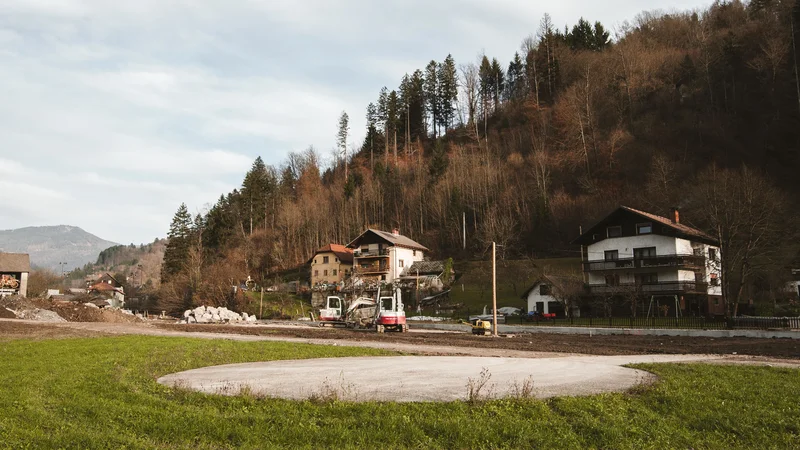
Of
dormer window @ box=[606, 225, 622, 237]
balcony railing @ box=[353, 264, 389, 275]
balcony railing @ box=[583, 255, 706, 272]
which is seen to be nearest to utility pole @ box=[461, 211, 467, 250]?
balcony railing @ box=[353, 264, 389, 275]

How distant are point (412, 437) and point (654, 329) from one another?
2995cm

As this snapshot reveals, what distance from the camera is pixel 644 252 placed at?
5269 centimetres

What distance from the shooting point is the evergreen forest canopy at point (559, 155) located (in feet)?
225

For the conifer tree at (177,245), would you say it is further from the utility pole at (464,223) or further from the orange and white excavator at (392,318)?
the orange and white excavator at (392,318)

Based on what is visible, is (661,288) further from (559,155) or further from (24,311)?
(24,311)

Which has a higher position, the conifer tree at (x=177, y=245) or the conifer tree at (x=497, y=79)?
the conifer tree at (x=497, y=79)

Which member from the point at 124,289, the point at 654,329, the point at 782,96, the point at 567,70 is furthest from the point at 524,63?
the point at 124,289

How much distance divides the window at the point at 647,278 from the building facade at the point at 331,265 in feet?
128

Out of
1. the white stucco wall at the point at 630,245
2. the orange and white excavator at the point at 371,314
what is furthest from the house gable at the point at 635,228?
the orange and white excavator at the point at 371,314

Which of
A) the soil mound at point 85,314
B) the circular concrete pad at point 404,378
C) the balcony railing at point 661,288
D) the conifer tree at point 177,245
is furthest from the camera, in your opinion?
the conifer tree at point 177,245

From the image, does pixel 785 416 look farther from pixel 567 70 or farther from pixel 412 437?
pixel 567 70

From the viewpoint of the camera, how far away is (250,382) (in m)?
12.0

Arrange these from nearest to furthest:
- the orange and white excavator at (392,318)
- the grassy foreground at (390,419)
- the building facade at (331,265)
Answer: the grassy foreground at (390,419) < the orange and white excavator at (392,318) < the building facade at (331,265)

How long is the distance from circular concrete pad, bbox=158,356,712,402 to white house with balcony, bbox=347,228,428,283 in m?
55.0
